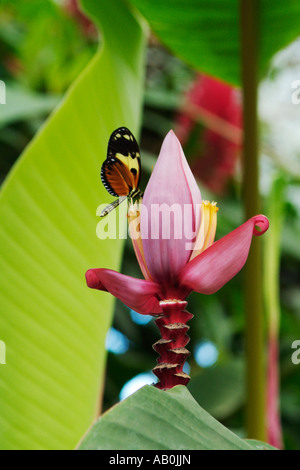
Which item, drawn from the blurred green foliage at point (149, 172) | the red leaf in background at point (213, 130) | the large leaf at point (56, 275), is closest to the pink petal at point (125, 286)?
the large leaf at point (56, 275)

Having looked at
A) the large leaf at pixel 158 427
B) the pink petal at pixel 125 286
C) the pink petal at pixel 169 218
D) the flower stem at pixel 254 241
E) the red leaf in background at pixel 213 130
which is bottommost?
the large leaf at pixel 158 427

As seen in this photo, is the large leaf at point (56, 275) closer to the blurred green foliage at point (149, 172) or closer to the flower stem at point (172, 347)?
the flower stem at point (172, 347)

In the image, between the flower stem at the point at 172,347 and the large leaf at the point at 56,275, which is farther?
the large leaf at the point at 56,275

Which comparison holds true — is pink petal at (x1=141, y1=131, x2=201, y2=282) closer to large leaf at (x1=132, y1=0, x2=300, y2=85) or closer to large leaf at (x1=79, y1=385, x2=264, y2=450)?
large leaf at (x1=79, y1=385, x2=264, y2=450)

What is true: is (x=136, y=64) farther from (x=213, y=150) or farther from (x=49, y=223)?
(x=213, y=150)

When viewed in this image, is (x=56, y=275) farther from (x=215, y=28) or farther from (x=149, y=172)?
(x=149, y=172)
